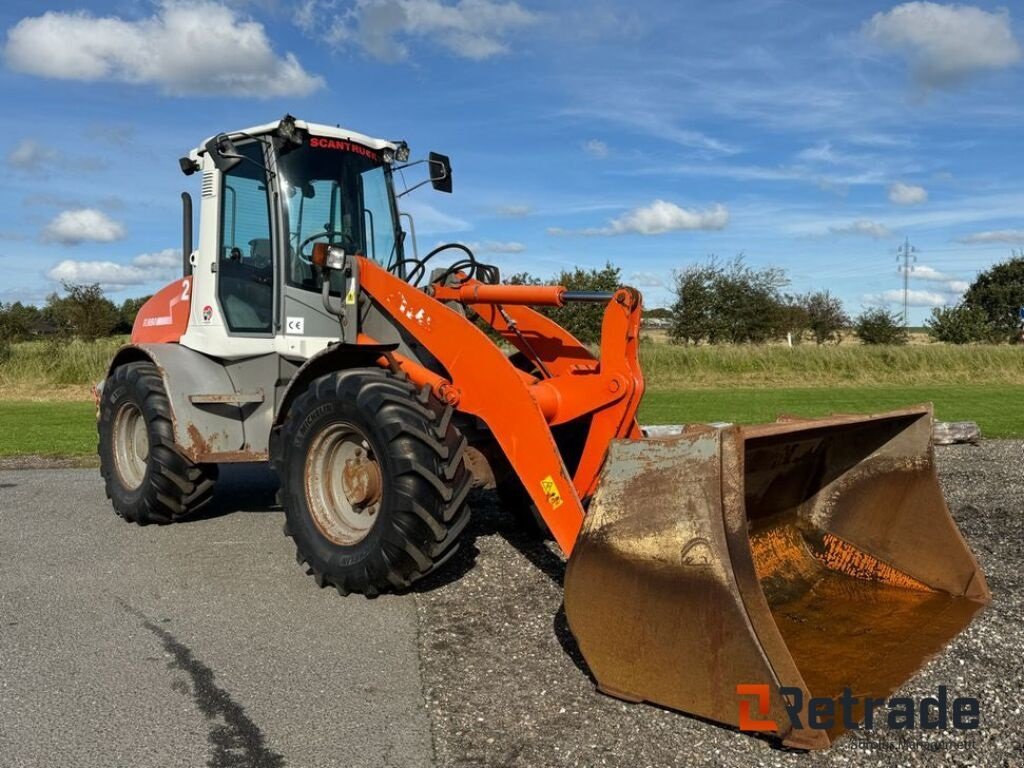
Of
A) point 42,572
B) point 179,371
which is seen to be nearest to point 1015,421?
point 179,371

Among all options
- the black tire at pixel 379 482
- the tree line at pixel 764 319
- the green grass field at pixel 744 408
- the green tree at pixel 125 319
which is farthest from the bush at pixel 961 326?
the black tire at pixel 379 482

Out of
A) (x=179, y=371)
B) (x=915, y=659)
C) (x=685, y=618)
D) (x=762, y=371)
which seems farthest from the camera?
(x=762, y=371)

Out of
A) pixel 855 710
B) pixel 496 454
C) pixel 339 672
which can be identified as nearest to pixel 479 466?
pixel 496 454

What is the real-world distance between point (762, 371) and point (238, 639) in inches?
1062

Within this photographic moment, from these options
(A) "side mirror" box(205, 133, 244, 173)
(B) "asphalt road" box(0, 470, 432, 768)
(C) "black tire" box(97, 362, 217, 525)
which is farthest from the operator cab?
(B) "asphalt road" box(0, 470, 432, 768)

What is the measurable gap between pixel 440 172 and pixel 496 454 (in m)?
2.40

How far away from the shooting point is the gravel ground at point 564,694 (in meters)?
3.28

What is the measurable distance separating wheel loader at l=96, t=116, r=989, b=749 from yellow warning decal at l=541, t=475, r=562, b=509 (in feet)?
0.04

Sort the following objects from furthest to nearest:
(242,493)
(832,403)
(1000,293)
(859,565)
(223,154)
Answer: (1000,293), (832,403), (242,493), (223,154), (859,565)

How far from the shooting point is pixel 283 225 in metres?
6.49

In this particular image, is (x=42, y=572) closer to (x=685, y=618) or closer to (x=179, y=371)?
(x=179, y=371)

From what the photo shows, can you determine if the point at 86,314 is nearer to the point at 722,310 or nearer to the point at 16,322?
the point at 16,322

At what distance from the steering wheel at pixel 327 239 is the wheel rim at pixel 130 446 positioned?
7.41 feet

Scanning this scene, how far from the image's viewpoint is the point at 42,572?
5.98 metres
